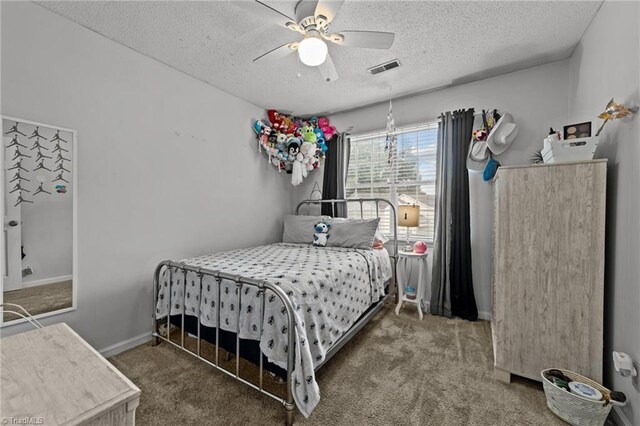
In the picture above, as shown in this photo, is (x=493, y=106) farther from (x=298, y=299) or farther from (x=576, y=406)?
(x=298, y=299)

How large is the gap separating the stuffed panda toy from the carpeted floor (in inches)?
83.8

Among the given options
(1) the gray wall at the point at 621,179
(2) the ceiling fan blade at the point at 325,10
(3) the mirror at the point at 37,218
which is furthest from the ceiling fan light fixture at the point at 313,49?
(3) the mirror at the point at 37,218

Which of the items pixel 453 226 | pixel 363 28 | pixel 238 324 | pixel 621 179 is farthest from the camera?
pixel 453 226

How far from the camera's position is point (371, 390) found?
5.61ft

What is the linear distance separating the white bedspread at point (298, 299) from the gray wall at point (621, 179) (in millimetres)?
1533

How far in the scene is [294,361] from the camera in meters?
1.42

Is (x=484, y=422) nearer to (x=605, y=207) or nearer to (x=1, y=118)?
(x=605, y=207)

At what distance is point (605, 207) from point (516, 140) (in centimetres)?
131

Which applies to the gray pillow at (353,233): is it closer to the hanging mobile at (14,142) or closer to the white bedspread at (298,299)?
the white bedspread at (298,299)

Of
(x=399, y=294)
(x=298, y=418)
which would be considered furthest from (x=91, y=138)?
(x=399, y=294)

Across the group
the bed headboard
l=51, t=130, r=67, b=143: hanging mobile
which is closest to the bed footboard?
l=51, t=130, r=67, b=143: hanging mobile

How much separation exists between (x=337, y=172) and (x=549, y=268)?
8.06 ft

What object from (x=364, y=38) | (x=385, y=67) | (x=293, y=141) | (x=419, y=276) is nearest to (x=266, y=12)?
(x=364, y=38)

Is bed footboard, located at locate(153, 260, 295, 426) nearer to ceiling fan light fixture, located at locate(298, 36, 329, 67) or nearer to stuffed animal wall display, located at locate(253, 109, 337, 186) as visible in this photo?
ceiling fan light fixture, located at locate(298, 36, 329, 67)
